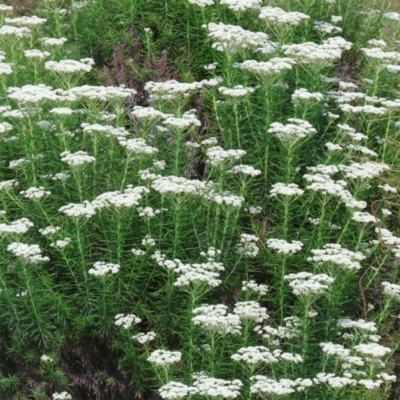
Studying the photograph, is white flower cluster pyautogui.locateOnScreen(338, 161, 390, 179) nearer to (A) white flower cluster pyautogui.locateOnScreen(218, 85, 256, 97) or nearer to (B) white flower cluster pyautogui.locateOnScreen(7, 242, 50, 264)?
(A) white flower cluster pyautogui.locateOnScreen(218, 85, 256, 97)

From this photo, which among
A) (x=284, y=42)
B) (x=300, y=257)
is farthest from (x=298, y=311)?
(x=284, y=42)

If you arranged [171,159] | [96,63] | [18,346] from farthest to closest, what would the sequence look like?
[96,63], [171,159], [18,346]

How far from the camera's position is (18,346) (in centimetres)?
566

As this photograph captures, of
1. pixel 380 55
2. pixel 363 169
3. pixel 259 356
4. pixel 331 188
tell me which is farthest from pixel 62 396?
pixel 380 55

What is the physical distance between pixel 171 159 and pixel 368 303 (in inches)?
62.3

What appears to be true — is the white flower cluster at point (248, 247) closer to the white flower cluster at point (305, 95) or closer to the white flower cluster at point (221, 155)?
the white flower cluster at point (221, 155)

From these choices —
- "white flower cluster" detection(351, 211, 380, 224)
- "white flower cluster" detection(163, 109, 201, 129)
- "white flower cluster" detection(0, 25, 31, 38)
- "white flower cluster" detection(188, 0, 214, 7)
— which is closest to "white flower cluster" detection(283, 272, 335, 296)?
"white flower cluster" detection(351, 211, 380, 224)

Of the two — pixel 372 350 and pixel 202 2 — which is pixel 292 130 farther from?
pixel 202 2

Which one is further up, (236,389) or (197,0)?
(197,0)

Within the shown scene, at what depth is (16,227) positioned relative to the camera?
17.6 ft

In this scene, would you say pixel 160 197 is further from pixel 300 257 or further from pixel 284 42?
pixel 284 42

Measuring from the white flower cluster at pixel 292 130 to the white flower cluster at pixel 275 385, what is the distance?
1547 mm

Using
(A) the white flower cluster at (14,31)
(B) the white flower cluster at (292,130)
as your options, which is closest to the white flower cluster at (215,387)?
(B) the white flower cluster at (292,130)

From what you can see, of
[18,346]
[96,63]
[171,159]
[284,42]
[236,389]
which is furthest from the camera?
[96,63]
